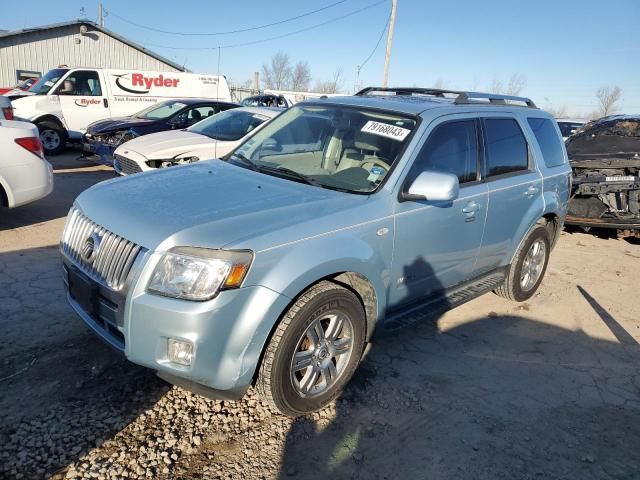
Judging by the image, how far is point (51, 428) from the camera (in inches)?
105

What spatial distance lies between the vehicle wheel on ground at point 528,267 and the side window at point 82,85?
11.9 metres

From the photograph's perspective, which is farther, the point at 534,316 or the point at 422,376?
the point at 534,316

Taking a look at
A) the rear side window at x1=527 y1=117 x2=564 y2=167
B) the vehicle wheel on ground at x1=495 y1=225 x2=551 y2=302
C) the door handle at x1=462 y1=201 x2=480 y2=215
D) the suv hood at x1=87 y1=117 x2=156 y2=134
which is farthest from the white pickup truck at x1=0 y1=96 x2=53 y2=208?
the rear side window at x1=527 y1=117 x2=564 y2=167

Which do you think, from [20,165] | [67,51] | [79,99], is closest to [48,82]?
[79,99]

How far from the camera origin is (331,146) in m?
3.79

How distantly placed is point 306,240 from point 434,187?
973 mm

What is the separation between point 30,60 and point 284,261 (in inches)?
1182

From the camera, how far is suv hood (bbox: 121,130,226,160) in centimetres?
721

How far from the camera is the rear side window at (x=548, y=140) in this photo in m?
4.77

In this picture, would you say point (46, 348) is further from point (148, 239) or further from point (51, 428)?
point (148, 239)

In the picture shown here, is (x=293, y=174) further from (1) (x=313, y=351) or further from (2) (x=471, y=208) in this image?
(2) (x=471, y=208)

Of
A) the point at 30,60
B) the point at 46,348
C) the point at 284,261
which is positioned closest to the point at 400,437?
the point at 284,261

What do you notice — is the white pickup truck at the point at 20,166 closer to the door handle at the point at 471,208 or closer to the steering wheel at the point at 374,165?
the steering wheel at the point at 374,165

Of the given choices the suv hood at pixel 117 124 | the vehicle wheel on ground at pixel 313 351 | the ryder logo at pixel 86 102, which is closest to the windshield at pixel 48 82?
the ryder logo at pixel 86 102
